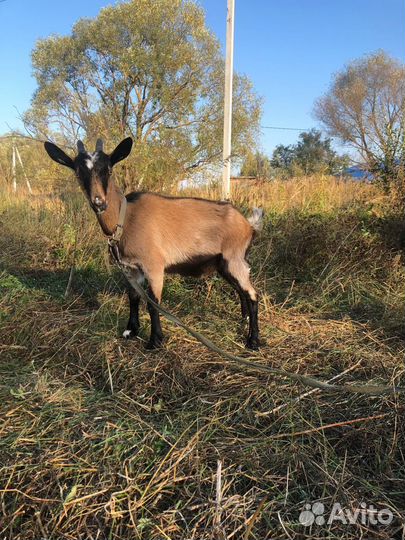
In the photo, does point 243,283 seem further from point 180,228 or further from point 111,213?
point 111,213

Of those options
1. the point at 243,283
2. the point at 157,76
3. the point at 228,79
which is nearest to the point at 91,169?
the point at 243,283

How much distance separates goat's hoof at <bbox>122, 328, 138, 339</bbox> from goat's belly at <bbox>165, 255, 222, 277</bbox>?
0.69m

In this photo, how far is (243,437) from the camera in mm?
2373

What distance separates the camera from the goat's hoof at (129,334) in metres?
3.86

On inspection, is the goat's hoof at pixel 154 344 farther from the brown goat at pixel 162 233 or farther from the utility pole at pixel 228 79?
the utility pole at pixel 228 79

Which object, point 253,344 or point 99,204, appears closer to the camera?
point 99,204

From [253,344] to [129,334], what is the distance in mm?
1175

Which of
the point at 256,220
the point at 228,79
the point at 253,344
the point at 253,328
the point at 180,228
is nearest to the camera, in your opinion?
the point at 253,344

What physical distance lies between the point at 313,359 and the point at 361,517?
1586mm

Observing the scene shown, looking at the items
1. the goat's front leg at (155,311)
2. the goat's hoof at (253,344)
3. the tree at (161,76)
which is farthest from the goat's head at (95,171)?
the tree at (161,76)

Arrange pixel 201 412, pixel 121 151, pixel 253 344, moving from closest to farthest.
Result: pixel 201 412, pixel 121 151, pixel 253 344

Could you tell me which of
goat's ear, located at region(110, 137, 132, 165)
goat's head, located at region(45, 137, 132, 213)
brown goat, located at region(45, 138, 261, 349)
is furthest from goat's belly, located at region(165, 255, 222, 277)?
goat's ear, located at region(110, 137, 132, 165)

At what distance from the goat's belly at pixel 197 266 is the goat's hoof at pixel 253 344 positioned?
0.87m

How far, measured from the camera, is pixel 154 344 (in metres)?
3.62
